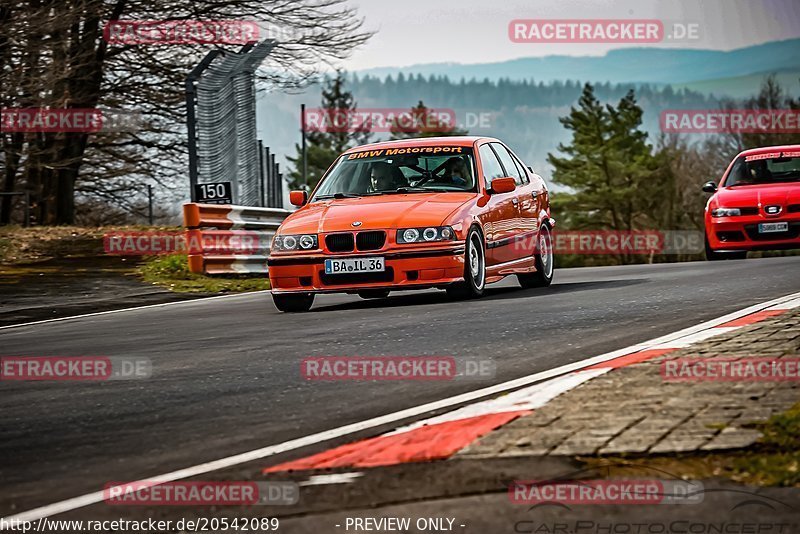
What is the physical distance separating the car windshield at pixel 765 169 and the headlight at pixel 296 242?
9802 mm

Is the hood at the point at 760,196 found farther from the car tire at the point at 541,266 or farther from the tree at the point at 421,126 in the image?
the tree at the point at 421,126

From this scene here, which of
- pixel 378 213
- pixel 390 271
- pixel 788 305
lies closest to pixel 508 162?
pixel 378 213

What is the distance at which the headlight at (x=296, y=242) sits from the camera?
41.0 ft


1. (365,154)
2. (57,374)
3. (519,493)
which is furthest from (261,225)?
(519,493)

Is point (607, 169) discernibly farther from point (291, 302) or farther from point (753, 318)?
point (753, 318)

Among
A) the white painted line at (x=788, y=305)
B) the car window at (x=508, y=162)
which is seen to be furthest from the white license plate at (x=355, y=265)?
the white painted line at (x=788, y=305)

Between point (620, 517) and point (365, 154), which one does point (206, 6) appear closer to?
point (365, 154)

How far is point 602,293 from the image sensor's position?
1274 centimetres

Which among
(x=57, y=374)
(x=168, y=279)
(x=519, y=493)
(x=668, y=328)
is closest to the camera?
(x=519, y=493)

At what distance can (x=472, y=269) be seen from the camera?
12789 mm

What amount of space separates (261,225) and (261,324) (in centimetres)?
920

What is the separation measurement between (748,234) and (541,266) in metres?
5.58

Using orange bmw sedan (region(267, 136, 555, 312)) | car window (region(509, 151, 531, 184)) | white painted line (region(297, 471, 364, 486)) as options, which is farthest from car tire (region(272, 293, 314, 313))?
white painted line (region(297, 471, 364, 486))

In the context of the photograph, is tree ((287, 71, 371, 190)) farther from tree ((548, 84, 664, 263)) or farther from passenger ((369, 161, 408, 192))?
passenger ((369, 161, 408, 192))
